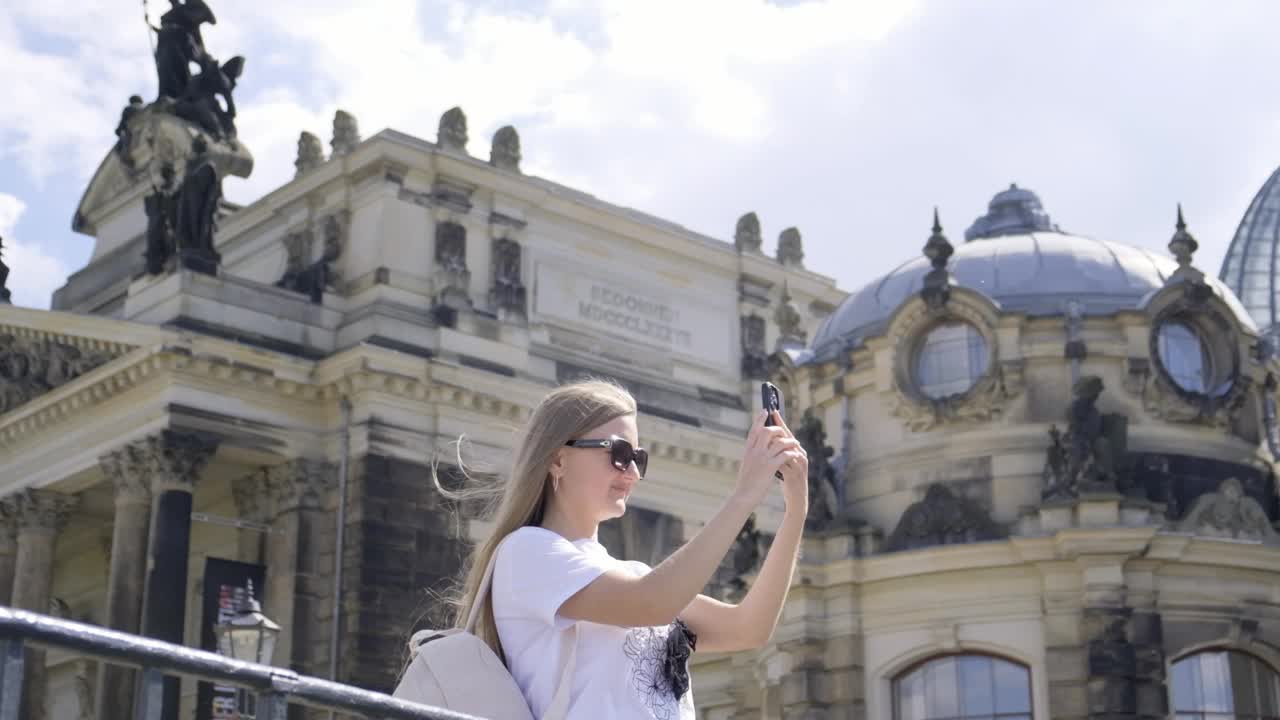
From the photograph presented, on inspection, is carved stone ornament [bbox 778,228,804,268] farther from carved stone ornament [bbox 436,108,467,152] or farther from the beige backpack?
the beige backpack

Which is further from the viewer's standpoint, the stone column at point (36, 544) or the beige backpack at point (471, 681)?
the stone column at point (36, 544)

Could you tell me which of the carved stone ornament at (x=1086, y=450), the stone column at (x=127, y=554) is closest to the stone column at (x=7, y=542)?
the stone column at (x=127, y=554)

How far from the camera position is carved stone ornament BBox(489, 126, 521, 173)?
48.4 metres

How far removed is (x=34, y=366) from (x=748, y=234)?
19259 millimetres

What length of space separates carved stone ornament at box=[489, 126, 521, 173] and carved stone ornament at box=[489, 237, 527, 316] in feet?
6.92

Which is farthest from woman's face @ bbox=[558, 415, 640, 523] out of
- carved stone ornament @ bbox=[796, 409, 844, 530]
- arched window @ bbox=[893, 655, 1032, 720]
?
carved stone ornament @ bbox=[796, 409, 844, 530]

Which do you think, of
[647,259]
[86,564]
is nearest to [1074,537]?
[647,259]

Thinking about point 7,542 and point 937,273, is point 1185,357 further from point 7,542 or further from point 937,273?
point 7,542

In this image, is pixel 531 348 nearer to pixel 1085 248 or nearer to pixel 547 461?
pixel 1085 248

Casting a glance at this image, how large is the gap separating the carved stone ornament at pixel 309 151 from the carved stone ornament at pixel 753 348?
1218 centimetres

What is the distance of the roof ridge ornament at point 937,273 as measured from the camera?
81.6 ft

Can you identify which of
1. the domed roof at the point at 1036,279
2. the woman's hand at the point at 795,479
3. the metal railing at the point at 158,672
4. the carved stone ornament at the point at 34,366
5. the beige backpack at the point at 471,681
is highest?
the carved stone ornament at the point at 34,366

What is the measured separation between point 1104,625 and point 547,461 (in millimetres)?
18200

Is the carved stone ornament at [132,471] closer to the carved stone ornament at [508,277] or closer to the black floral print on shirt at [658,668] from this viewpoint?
the carved stone ornament at [508,277]
